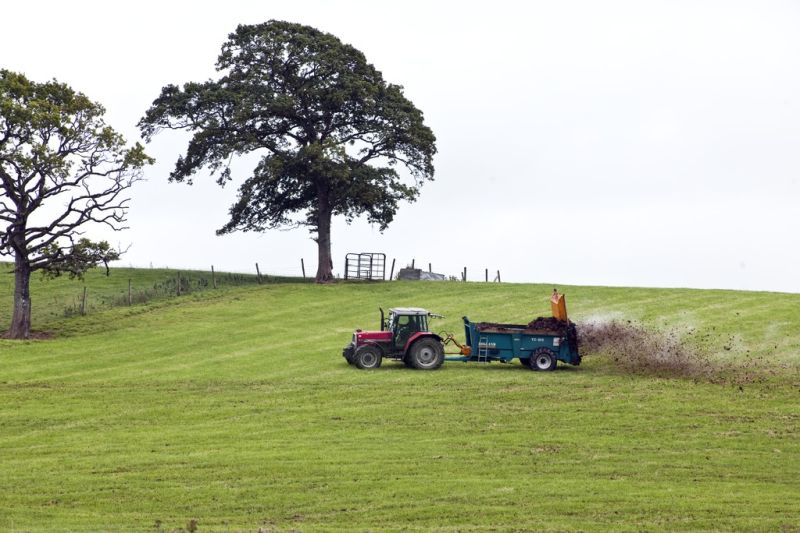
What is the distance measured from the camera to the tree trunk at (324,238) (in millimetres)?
70938

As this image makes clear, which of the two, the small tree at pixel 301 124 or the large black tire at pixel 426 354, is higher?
the small tree at pixel 301 124

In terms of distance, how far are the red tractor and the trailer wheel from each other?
131 inches

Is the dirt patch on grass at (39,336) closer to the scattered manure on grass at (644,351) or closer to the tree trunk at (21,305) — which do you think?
the tree trunk at (21,305)

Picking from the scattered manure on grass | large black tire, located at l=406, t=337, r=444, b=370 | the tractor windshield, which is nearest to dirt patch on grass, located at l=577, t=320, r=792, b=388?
the scattered manure on grass

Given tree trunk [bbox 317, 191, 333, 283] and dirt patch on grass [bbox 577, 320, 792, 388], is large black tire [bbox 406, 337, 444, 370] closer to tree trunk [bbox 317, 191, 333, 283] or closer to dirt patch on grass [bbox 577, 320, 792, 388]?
dirt patch on grass [bbox 577, 320, 792, 388]

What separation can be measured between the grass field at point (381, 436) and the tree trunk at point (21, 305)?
137 inches

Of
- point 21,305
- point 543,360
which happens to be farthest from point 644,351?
point 21,305

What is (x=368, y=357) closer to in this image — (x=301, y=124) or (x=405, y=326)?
(x=405, y=326)

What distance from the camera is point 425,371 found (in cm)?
3956

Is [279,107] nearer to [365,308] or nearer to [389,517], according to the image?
[365,308]

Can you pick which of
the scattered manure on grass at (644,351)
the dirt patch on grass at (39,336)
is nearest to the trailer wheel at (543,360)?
the scattered manure on grass at (644,351)

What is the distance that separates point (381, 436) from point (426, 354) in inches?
447

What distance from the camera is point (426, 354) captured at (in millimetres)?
39812

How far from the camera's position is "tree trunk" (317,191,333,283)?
7094 centimetres
